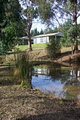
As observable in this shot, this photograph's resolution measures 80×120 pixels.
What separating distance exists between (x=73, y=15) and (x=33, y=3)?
6645 millimetres

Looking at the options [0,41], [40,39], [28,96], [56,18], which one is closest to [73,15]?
[56,18]

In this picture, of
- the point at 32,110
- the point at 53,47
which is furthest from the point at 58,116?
the point at 53,47

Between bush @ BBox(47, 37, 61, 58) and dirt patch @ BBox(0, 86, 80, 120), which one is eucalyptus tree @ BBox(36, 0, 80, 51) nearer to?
bush @ BBox(47, 37, 61, 58)

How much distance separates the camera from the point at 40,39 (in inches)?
2291

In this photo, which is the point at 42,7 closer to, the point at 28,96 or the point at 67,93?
the point at 67,93

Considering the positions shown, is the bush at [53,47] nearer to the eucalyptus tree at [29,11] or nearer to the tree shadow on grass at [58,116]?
the eucalyptus tree at [29,11]

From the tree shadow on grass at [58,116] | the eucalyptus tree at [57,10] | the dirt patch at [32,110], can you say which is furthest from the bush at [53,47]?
the tree shadow on grass at [58,116]

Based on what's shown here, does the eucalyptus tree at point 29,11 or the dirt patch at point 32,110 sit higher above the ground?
the eucalyptus tree at point 29,11

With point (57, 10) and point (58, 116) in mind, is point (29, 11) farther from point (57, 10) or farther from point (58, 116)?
point (58, 116)

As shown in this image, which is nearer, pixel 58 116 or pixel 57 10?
pixel 58 116

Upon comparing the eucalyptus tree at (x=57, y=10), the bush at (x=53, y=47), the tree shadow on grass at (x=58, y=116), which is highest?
the eucalyptus tree at (x=57, y=10)

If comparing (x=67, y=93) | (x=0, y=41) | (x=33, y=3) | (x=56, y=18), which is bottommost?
(x=67, y=93)

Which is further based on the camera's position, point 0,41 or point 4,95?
point 0,41

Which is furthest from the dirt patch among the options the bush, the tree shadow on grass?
the bush
